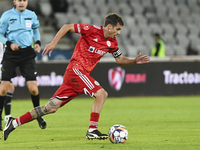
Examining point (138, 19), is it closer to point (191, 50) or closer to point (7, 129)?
point (191, 50)

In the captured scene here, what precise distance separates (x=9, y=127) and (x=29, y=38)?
71.4 inches

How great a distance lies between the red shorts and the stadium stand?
11.0 meters

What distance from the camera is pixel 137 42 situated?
18.2 meters

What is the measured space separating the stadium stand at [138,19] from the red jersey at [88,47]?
10.9 m

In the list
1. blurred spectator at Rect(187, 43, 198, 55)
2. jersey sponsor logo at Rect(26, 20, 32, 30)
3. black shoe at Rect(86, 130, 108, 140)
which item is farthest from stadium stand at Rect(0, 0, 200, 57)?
black shoe at Rect(86, 130, 108, 140)

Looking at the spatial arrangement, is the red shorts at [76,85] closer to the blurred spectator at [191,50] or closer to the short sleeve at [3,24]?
the short sleeve at [3,24]

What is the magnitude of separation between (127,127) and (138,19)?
13355 mm

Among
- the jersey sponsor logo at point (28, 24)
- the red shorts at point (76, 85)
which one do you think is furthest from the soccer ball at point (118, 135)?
the jersey sponsor logo at point (28, 24)

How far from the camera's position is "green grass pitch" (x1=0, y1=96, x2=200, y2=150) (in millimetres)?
4824

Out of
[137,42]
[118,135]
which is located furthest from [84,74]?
[137,42]

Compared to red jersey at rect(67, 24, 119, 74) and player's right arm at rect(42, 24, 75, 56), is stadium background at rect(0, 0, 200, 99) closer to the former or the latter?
red jersey at rect(67, 24, 119, 74)

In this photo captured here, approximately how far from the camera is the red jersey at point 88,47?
5391mm

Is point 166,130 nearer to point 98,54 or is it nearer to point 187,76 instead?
point 98,54

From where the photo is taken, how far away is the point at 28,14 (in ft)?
21.4
